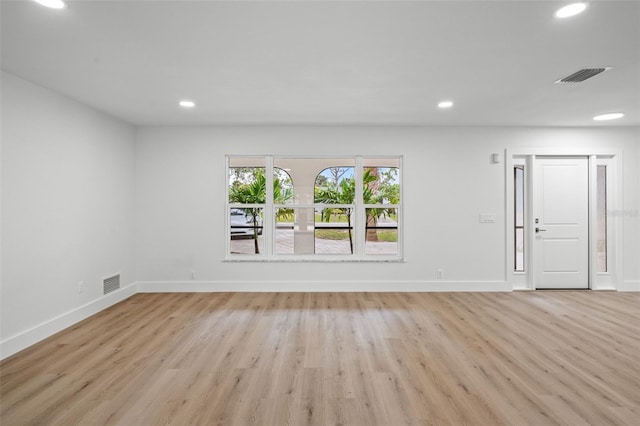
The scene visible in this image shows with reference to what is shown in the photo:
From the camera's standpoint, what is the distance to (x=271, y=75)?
290cm

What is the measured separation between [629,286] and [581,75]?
3846 mm

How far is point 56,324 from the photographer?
130 inches

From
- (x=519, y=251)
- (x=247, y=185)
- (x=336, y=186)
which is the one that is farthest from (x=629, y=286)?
(x=247, y=185)

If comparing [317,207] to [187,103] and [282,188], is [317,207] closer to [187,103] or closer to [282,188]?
[282,188]

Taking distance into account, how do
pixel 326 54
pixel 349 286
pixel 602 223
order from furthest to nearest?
pixel 602 223, pixel 349 286, pixel 326 54

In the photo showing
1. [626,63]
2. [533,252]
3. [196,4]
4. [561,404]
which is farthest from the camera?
[533,252]

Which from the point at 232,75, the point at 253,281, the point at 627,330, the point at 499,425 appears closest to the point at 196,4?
the point at 232,75

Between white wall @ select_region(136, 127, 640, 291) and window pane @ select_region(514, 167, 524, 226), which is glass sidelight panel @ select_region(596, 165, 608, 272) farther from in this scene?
window pane @ select_region(514, 167, 524, 226)

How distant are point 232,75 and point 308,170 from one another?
2.25 m

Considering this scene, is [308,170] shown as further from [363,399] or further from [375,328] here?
[363,399]

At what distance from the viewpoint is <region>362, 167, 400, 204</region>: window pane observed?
499 centimetres

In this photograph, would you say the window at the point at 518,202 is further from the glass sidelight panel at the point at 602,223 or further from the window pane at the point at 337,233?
the window pane at the point at 337,233

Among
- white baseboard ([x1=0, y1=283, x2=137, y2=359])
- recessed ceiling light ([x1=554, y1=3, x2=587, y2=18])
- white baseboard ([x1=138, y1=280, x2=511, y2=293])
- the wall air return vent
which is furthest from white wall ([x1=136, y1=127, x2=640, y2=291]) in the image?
recessed ceiling light ([x1=554, y1=3, x2=587, y2=18])

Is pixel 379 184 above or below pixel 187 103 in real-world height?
below
